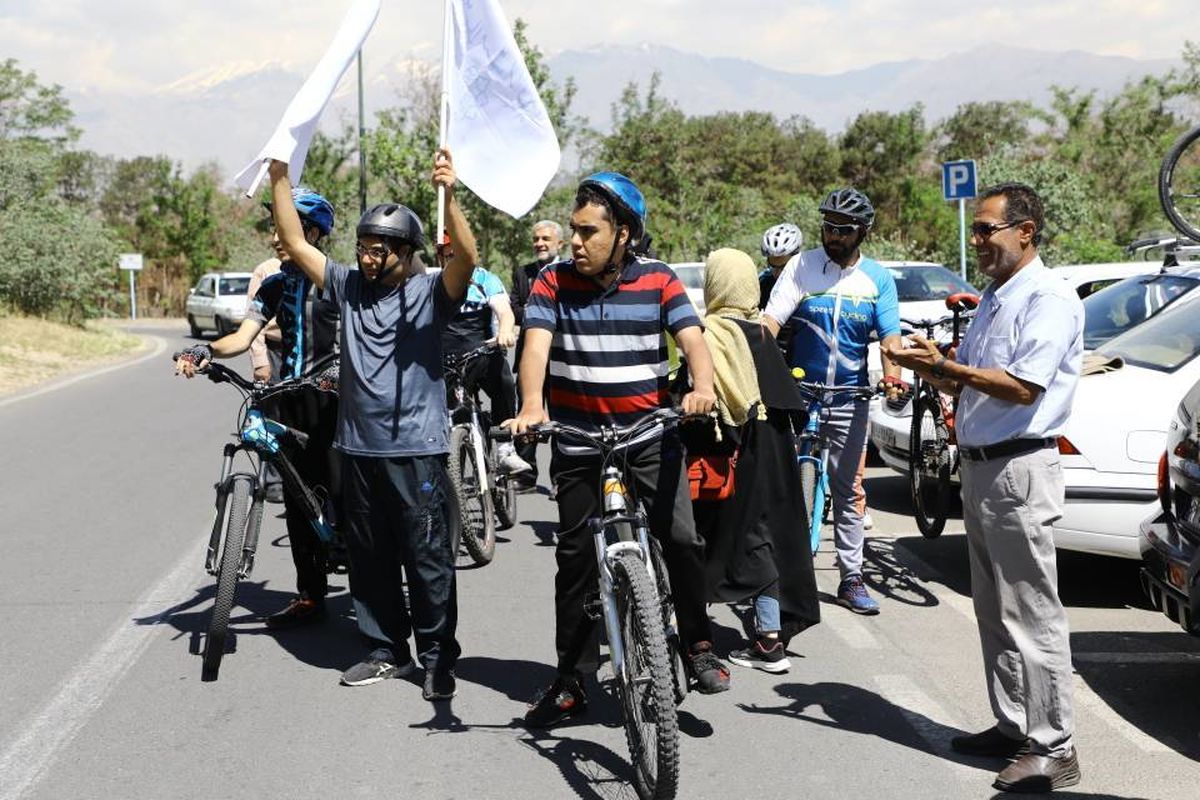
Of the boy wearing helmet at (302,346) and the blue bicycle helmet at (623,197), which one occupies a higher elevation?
the blue bicycle helmet at (623,197)

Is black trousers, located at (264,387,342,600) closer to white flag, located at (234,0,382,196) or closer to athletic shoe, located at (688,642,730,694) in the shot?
white flag, located at (234,0,382,196)

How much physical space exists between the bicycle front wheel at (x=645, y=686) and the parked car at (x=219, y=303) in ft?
103

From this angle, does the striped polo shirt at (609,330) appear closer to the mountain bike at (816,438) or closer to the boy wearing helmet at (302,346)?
the boy wearing helmet at (302,346)

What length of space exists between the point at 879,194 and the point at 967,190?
4216 centimetres

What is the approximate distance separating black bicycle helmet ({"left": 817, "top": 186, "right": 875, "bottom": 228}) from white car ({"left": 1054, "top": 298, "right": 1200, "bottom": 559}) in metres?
1.43

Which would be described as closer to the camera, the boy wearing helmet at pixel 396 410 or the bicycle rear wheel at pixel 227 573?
the boy wearing helmet at pixel 396 410

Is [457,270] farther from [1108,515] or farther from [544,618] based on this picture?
[1108,515]

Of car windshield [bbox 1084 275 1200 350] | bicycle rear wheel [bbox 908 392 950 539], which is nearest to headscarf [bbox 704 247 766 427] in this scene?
bicycle rear wheel [bbox 908 392 950 539]

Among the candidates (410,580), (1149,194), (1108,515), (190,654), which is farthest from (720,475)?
(1149,194)

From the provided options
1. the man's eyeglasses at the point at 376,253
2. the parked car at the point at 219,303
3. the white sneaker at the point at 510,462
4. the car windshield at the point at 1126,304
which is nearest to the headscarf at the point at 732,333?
the man's eyeglasses at the point at 376,253

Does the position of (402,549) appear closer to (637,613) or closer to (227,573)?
(227,573)

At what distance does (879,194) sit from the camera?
5797cm

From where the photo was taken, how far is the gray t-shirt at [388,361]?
5.54 m

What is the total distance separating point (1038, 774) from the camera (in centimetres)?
445
